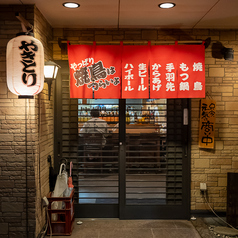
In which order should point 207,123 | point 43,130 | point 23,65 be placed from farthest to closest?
point 207,123
point 43,130
point 23,65

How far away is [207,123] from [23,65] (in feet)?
12.2

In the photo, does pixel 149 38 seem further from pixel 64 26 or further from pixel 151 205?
pixel 151 205

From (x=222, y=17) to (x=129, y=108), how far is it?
2458mm

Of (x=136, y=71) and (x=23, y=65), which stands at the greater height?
(x=136, y=71)

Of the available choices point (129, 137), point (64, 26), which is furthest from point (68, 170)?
point (64, 26)

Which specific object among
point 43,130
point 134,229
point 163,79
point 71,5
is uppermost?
point 71,5

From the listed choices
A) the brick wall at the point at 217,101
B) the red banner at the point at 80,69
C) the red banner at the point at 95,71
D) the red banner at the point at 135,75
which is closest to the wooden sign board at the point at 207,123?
the brick wall at the point at 217,101

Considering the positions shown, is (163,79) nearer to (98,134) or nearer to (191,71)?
(191,71)

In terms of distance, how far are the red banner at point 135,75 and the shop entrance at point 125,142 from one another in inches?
20.7

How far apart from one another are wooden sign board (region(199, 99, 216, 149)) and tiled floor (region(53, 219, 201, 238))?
168 cm

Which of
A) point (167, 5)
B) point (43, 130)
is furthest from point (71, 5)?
point (43, 130)

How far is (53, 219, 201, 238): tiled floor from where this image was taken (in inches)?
197

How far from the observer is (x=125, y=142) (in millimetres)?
5723

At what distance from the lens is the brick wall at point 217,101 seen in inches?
224
